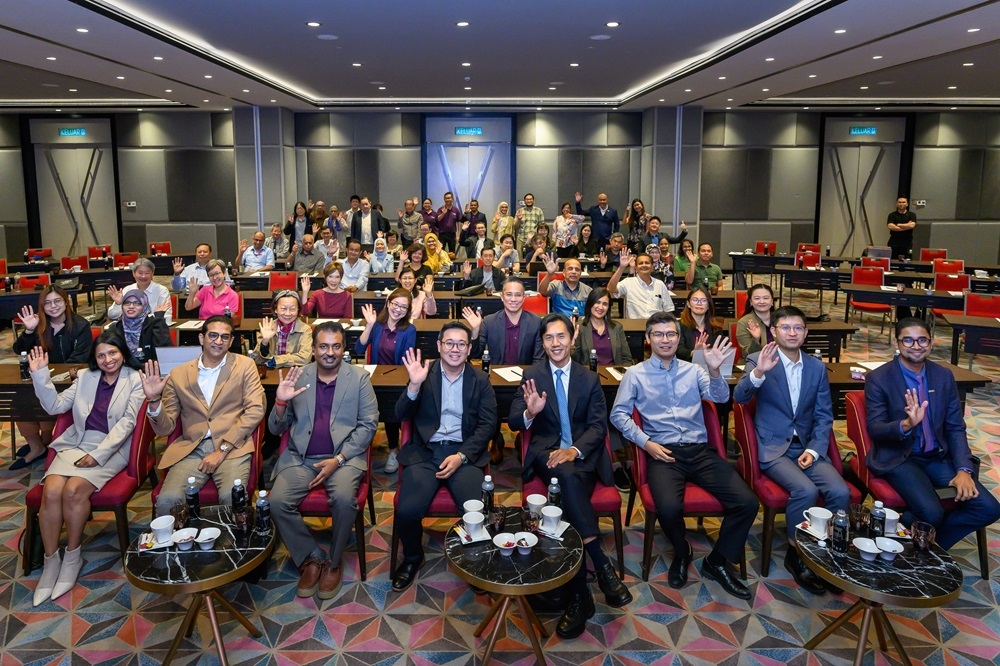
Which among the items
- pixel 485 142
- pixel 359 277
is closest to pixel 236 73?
pixel 359 277

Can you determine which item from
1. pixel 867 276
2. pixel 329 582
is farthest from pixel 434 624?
pixel 867 276

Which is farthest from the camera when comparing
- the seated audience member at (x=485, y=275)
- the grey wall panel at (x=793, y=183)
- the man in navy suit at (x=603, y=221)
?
the grey wall panel at (x=793, y=183)

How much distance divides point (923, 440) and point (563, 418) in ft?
6.88

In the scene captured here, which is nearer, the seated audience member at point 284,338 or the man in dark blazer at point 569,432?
the man in dark blazer at point 569,432

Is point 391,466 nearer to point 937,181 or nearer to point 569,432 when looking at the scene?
point 569,432

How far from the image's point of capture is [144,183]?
56.1 ft

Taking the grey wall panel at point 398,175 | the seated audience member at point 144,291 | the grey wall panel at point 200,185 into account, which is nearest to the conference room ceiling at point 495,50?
the grey wall panel at point 398,175

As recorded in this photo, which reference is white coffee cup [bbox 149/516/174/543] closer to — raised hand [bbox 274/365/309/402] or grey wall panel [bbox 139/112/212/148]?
raised hand [bbox 274/365/309/402]

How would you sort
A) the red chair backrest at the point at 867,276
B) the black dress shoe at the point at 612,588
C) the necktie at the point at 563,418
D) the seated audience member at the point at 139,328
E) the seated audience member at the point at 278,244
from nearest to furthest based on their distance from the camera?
the black dress shoe at the point at 612,588
the necktie at the point at 563,418
the seated audience member at the point at 139,328
the red chair backrest at the point at 867,276
the seated audience member at the point at 278,244

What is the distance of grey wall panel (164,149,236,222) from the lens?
1691 centimetres

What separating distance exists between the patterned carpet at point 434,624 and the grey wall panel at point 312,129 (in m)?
13.5

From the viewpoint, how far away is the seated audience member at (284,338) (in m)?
5.46

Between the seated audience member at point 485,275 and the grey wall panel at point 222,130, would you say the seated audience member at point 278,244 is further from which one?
the seated audience member at point 485,275

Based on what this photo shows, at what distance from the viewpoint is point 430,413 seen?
4.37 metres
